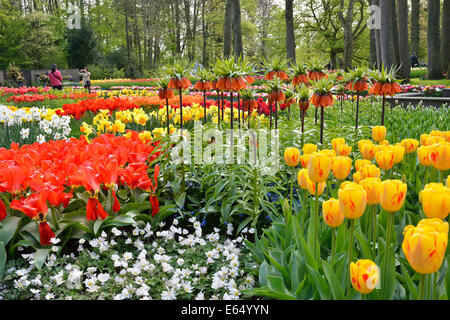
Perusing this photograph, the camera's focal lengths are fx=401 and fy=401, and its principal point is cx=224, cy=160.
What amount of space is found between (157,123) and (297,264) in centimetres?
437

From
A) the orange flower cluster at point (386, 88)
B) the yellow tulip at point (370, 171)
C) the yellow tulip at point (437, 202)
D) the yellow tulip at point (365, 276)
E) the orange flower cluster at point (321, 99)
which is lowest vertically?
the yellow tulip at point (365, 276)

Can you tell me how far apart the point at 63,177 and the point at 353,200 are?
77.9 inches

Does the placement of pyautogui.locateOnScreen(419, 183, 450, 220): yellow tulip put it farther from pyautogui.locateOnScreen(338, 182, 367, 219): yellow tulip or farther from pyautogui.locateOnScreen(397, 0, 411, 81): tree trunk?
pyautogui.locateOnScreen(397, 0, 411, 81): tree trunk

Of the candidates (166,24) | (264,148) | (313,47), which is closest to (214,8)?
(166,24)

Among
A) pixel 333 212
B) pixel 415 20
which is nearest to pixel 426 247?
pixel 333 212

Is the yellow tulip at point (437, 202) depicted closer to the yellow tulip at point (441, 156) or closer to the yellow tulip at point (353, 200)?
the yellow tulip at point (353, 200)

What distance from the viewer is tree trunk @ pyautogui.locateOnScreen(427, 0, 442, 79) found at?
1709 cm

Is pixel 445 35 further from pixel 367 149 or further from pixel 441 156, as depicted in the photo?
pixel 441 156

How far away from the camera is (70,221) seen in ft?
8.45

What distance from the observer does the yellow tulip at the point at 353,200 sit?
1318mm

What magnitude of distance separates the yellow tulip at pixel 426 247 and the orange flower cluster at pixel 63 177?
1943mm

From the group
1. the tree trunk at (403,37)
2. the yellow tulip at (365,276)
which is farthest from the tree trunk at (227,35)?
the yellow tulip at (365,276)

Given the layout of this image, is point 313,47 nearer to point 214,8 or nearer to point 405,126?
point 214,8

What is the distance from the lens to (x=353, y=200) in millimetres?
1324
